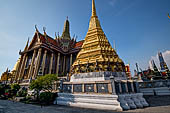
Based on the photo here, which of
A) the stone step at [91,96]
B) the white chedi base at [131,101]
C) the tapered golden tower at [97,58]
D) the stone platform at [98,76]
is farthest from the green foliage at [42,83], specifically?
the white chedi base at [131,101]

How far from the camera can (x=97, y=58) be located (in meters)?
11.5

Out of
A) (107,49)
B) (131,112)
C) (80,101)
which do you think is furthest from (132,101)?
(107,49)

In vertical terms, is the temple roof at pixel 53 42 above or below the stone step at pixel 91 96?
above

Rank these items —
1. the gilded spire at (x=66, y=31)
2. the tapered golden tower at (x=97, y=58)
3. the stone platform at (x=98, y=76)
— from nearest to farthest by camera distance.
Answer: the stone platform at (x=98, y=76) → the tapered golden tower at (x=97, y=58) → the gilded spire at (x=66, y=31)

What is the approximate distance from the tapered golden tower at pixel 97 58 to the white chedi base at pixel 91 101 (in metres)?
4.23

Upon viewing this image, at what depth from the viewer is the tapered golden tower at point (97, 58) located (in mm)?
11062

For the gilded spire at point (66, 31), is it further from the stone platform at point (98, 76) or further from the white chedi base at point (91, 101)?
the white chedi base at point (91, 101)

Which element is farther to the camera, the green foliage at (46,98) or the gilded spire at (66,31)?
the gilded spire at (66,31)

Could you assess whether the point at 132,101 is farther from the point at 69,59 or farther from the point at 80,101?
the point at 69,59

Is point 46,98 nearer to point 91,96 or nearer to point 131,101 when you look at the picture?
point 91,96

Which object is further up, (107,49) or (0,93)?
(107,49)

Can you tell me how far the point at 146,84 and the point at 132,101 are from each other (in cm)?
786

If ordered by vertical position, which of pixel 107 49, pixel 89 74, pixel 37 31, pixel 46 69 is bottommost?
pixel 89 74

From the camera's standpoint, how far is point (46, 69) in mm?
22625
